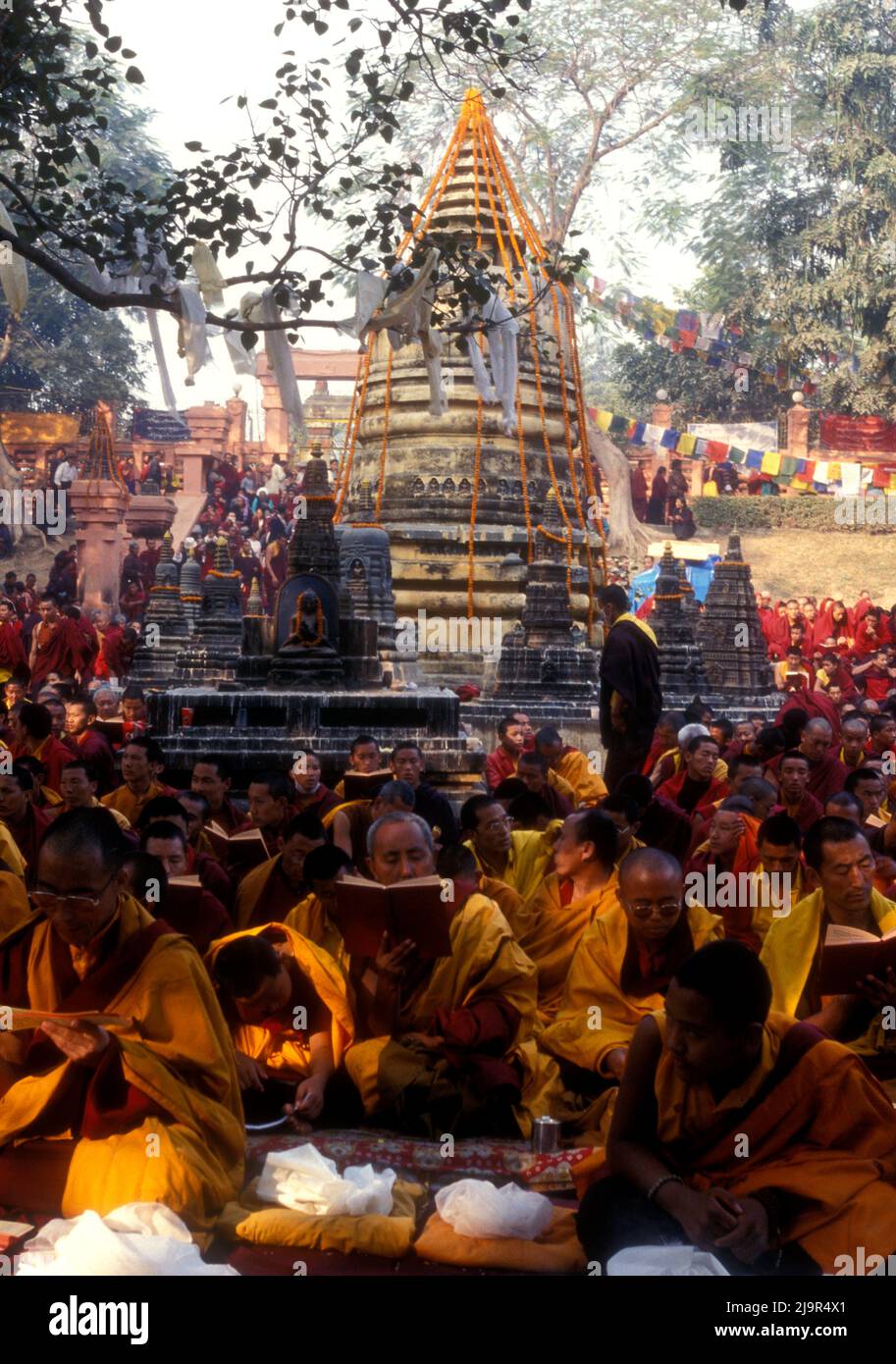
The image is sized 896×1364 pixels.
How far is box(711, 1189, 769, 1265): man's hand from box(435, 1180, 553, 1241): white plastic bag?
727 mm

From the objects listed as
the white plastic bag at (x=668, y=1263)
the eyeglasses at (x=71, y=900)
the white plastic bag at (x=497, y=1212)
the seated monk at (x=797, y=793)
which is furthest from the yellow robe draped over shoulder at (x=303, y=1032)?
the seated monk at (x=797, y=793)

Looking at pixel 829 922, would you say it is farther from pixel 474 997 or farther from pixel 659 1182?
pixel 659 1182

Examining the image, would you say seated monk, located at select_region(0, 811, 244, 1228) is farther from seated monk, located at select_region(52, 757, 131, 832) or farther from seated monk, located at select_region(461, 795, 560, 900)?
seated monk, located at select_region(52, 757, 131, 832)

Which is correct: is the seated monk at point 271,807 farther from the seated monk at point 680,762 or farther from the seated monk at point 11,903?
the seated monk at point 680,762

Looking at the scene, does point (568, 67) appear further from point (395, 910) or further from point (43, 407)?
point (395, 910)

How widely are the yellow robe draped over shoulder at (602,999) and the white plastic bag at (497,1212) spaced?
1.25 m

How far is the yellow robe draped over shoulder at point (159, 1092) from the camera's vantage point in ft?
14.7

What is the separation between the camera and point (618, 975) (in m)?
5.98

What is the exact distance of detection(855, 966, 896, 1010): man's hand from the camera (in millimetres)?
5227

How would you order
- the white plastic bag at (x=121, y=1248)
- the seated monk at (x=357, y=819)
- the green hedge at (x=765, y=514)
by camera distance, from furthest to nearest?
the green hedge at (x=765, y=514) < the seated monk at (x=357, y=819) < the white plastic bag at (x=121, y=1248)

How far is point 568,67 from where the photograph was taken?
3572cm
